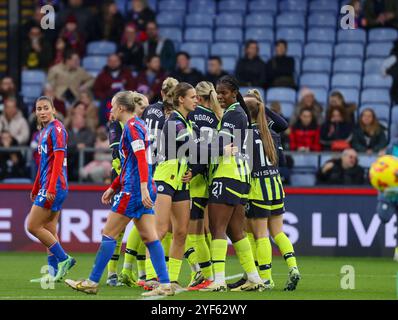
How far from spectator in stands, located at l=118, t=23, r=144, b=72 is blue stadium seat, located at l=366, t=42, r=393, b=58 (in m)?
4.38

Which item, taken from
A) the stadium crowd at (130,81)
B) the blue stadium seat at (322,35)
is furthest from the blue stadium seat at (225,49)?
the blue stadium seat at (322,35)

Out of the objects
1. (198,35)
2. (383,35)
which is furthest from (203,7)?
(383,35)

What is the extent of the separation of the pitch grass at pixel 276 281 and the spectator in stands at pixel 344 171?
145 cm

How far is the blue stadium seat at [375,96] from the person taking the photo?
2098 centimetres

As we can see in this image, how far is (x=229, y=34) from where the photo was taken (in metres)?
22.8

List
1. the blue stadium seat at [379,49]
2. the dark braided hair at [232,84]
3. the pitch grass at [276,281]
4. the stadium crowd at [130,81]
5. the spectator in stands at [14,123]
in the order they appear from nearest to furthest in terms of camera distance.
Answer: the pitch grass at [276,281], the dark braided hair at [232,84], the stadium crowd at [130,81], the spectator in stands at [14,123], the blue stadium seat at [379,49]

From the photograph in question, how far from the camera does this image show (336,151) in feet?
62.3

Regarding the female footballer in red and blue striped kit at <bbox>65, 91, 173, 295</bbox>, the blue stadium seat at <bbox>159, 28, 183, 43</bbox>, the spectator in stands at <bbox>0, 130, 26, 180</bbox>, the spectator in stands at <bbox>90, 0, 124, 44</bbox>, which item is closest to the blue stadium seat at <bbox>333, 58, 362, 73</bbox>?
the blue stadium seat at <bbox>159, 28, 183, 43</bbox>

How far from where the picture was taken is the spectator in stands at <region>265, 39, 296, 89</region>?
69.5 ft

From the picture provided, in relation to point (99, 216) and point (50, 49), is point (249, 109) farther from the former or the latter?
point (50, 49)

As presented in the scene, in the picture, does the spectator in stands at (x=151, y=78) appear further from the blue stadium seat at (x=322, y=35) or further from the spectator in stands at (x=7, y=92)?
the blue stadium seat at (x=322, y=35)

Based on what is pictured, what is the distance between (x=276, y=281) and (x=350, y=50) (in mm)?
9469

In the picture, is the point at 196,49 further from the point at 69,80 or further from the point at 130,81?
the point at 69,80

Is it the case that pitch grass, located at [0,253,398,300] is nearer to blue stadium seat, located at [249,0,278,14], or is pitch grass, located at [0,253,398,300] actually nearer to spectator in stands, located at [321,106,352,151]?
spectator in stands, located at [321,106,352,151]
